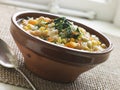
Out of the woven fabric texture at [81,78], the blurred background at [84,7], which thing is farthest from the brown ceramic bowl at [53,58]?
the blurred background at [84,7]

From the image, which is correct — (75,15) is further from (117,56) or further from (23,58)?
(23,58)

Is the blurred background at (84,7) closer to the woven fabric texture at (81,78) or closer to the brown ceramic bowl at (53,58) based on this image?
the woven fabric texture at (81,78)

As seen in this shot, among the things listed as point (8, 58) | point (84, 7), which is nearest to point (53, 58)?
point (8, 58)

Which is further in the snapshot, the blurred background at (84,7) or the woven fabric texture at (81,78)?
the blurred background at (84,7)

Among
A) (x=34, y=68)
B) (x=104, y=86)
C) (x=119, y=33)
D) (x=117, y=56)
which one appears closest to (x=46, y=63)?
(x=34, y=68)

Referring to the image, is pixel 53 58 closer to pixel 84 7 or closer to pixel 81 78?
pixel 81 78
